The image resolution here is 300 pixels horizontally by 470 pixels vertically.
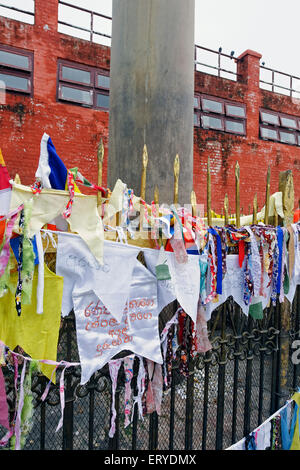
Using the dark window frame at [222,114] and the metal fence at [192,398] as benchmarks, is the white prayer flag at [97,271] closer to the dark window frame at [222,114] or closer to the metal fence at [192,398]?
the metal fence at [192,398]

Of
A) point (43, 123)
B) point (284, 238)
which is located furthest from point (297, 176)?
point (284, 238)

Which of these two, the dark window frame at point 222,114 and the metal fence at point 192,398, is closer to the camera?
the metal fence at point 192,398

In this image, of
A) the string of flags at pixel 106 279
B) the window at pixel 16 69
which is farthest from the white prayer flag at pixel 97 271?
the window at pixel 16 69

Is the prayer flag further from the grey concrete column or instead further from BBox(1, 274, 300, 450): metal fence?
the grey concrete column

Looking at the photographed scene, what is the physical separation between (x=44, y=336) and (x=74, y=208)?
689 millimetres

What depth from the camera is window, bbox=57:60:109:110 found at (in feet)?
28.2

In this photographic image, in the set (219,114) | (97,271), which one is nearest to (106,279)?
(97,271)

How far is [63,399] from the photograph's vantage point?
65.7 inches

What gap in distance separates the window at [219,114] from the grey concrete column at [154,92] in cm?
750

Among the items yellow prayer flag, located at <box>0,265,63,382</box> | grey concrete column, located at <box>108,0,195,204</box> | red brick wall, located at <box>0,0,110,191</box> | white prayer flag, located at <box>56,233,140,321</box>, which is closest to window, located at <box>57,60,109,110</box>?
red brick wall, located at <box>0,0,110,191</box>

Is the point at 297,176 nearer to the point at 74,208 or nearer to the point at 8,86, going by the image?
the point at 8,86

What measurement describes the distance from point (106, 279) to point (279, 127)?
498 inches

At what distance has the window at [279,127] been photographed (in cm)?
1199

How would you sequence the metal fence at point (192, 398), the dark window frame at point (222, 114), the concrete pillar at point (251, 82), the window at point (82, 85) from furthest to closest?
1. the concrete pillar at point (251, 82)
2. the dark window frame at point (222, 114)
3. the window at point (82, 85)
4. the metal fence at point (192, 398)
